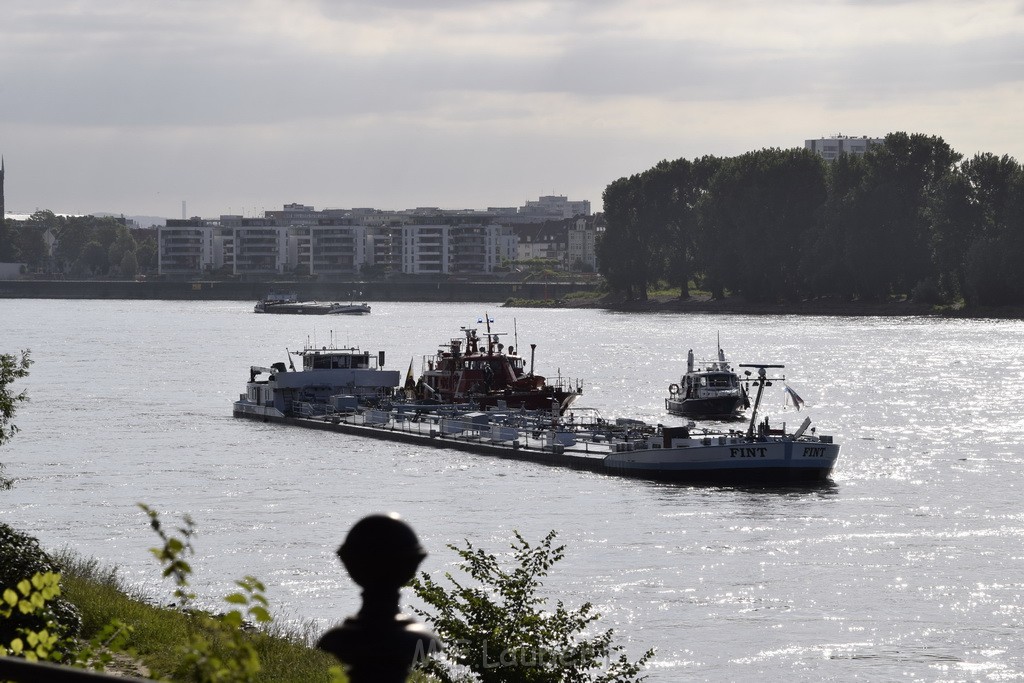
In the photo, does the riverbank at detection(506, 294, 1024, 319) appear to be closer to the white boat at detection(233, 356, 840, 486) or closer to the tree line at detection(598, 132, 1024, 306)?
the tree line at detection(598, 132, 1024, 306)

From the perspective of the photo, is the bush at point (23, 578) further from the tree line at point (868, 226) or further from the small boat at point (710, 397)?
the tree line at point (868, 226)

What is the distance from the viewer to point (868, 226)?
16588 cm

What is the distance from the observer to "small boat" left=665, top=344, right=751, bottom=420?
7806 cm

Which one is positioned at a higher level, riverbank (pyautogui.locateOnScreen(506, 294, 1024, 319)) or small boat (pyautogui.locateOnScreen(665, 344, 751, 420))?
riverbank (pyautogui.locateOnScreen(506, 294, 1024, 319))

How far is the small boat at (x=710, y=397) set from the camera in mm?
78062

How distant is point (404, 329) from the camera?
182 metres

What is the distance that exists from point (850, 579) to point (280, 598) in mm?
11799

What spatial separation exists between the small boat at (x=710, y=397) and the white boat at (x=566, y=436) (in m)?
5.56

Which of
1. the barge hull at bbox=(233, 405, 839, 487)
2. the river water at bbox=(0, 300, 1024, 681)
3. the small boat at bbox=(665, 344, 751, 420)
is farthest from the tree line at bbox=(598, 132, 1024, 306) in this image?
the barge hull at bbox=(233, 405, 839, 487)

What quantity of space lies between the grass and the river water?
439 centimetres

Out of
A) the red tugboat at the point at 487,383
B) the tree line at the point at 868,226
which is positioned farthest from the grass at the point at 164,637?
the tree line at the point at 868,226

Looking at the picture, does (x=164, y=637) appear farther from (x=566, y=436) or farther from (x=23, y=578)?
(x=566, y=436)

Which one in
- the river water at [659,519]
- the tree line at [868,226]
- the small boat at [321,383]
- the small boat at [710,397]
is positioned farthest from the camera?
the tree line at [868,226]

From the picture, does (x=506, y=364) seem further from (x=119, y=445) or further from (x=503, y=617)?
(x=503, y=617)
